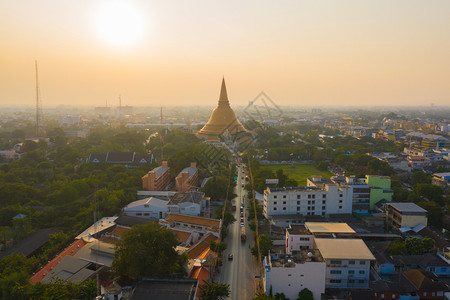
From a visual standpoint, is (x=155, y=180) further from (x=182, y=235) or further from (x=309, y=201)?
(x=309, y=201)

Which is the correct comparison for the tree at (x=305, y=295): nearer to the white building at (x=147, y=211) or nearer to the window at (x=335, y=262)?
the window at (x=335, y=262)

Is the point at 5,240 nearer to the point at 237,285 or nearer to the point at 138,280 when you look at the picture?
the point at 138,280

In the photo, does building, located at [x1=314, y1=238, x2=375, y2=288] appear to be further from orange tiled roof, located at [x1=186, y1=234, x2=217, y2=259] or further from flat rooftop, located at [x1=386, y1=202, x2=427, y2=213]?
flat rooftop, located at [x1=386, y1=202, x2=427, y2=213]

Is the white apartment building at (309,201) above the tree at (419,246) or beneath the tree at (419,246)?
above

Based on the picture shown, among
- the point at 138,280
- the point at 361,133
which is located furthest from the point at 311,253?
the point at 361,133

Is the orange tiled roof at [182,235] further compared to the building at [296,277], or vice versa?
the orange tiled roof at [182,235]

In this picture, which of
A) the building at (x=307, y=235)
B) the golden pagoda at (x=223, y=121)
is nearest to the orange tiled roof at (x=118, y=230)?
the building at (x=307, y=235)

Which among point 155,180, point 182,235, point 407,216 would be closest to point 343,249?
point 407,216
